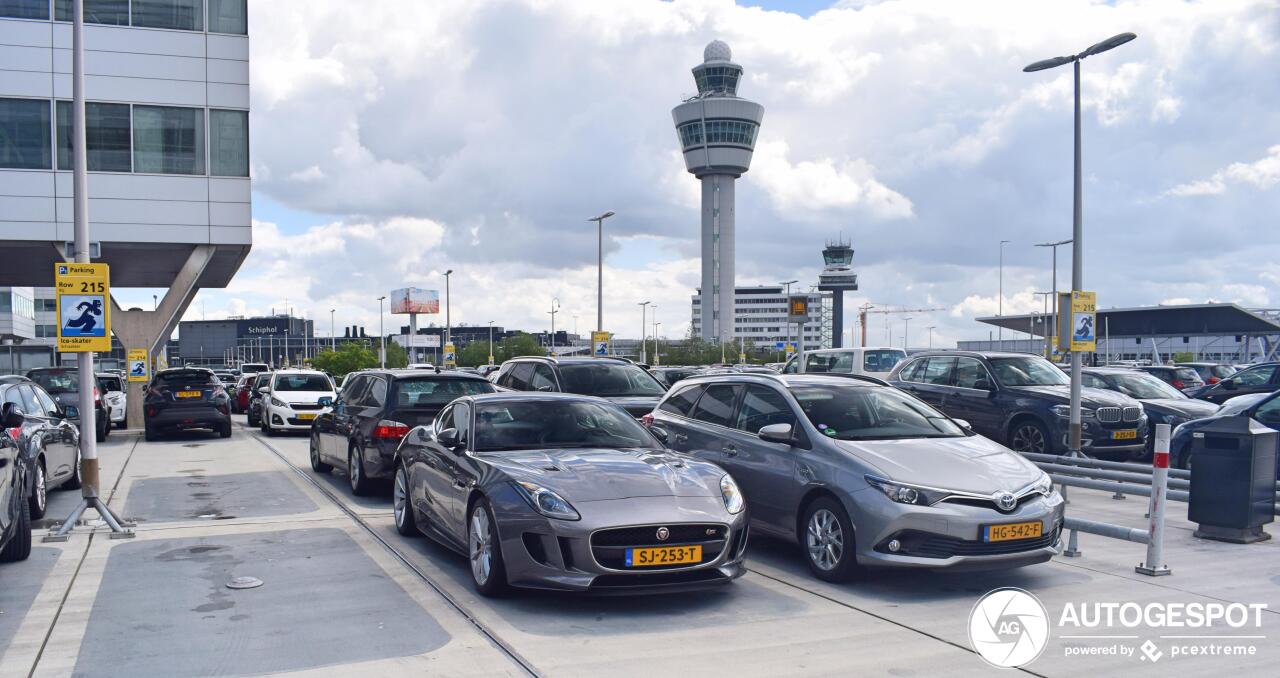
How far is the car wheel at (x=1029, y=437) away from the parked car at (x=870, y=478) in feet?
20.8

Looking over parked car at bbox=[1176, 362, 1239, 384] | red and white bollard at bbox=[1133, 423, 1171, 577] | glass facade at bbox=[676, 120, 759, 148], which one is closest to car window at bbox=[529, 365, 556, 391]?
red and white bollard at bbox=[1133, 423, 1171, 577]

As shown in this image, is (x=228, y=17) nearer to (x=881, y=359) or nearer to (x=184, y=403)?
(x=184, y=403)

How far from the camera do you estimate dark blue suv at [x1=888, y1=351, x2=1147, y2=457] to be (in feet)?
47.0

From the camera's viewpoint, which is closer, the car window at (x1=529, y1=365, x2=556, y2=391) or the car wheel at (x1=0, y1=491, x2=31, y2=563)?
the car wheel at (x1=0, y1=491, x2=31, y2=563)

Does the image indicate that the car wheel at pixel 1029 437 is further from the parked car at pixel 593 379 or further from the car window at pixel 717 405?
the car window at pixel 717 405

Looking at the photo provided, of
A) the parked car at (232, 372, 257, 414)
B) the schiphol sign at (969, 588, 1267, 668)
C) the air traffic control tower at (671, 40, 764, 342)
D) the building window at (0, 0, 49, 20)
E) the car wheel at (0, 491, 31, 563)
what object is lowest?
the parked car at (232, 372, 257, 414)

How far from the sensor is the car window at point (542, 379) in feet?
48.9

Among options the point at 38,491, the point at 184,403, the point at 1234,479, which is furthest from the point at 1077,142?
the point at 184,403

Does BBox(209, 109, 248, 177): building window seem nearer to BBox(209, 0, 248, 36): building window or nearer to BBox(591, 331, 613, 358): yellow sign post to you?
BBox(209, 0, 248, 36): building window

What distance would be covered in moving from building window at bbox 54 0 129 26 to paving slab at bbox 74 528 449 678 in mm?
22693

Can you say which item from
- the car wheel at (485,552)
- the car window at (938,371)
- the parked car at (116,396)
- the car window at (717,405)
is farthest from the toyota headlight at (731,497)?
the parked car at (116,396)

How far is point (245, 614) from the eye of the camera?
6.58m

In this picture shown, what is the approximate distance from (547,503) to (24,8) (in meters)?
27.0

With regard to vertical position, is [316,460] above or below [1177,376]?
below
